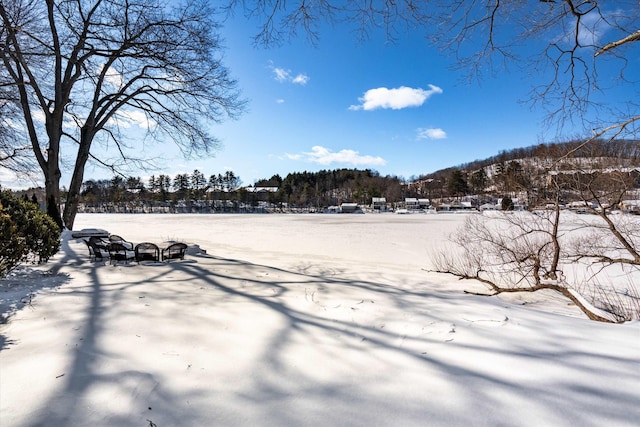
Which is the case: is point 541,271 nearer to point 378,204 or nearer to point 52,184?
point 52,184

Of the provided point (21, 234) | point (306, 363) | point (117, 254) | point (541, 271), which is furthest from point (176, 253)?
point (541, 271)

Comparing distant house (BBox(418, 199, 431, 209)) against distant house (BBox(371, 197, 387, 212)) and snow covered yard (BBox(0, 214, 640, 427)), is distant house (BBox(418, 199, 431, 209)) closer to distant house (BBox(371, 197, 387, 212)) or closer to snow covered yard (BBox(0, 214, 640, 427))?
distant house (BBox(371, 197, 387, 212))

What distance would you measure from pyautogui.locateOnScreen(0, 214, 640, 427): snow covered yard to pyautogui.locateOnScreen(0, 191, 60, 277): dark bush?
108 cm

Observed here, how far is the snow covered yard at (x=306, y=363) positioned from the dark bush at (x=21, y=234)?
1084 millimetres

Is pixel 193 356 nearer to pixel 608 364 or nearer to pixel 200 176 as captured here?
pixel 608 364

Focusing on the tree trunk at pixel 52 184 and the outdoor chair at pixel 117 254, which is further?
the tree trunk at pixel 52 184

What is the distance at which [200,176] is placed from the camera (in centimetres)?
9512

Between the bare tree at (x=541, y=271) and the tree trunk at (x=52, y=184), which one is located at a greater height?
the tree trunk at (x=52, y=184)

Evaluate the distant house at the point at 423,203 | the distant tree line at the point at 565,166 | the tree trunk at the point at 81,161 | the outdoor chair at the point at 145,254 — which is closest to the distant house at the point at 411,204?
the distant house at the point at 423,203

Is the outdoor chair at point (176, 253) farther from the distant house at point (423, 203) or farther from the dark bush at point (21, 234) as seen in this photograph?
the distant house at point (423, 203)

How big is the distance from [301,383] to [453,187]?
97372mm

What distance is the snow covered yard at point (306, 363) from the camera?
177cm

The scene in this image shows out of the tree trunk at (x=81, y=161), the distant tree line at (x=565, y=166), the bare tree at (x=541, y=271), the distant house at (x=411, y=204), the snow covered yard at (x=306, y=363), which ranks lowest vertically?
the bare tree at (x=541, y=271)

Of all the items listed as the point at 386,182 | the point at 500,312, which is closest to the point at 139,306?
the point at 500,312
